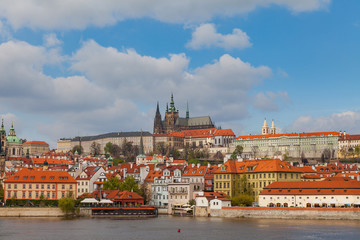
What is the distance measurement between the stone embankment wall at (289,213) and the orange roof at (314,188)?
4.51m

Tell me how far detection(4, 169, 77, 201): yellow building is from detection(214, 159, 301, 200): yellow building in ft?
73.9

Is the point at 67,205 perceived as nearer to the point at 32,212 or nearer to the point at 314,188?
the point at 32,212

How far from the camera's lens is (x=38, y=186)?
3883 inches

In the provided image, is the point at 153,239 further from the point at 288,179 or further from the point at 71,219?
the point at 288,179

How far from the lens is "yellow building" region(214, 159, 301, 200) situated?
9688cm

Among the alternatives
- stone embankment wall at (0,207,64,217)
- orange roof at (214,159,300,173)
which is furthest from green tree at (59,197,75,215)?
orange roof at (214,159,300,173)

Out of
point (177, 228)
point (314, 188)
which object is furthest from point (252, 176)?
point (177, 228)

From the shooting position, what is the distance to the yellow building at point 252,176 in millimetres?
96875

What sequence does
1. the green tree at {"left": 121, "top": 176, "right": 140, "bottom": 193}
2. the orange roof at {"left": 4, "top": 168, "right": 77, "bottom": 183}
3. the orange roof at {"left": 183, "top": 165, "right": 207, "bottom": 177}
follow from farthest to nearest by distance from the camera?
the orange roof at {"left": 183, "top": 165, "right": 207, "bottom": 177}
the green tree at {"left": 121, "top": 176, "right": 140, "bottom": 193}
the orange roof at {"left": 4, "top": 168, "right": 77, "bottom": 183}

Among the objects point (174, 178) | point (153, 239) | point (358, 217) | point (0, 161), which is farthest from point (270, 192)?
point (0, 161)

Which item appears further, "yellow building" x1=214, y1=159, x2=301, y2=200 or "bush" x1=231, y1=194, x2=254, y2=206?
"yellow building" x1=214, y1=159, x2=301, y2=200

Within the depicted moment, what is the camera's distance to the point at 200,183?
101438mm

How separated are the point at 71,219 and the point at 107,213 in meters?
6.47

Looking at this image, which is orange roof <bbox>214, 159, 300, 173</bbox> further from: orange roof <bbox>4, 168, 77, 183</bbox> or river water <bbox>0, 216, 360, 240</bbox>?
orange roof <bbox>4, 168, 77, 183</bbox>
